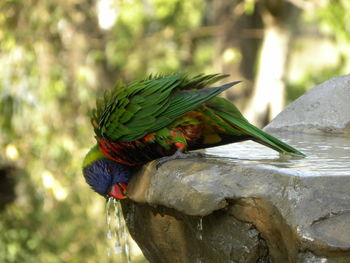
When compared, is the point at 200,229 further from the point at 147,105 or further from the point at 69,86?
the point at 69,86

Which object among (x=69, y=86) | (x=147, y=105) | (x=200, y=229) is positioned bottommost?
(x=200, y=229)

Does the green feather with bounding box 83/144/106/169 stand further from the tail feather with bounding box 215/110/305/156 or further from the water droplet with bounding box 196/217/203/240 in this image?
the water droplet with bounding box 196/217/203/240

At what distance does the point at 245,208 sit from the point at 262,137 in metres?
0.60

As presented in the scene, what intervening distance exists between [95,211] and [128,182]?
12.1ft

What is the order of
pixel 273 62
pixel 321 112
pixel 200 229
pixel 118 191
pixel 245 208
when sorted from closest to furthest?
pixel 245 208 < pixel 200 229 < pixel 118 191 < pixel 321 112 < pixel 273 62

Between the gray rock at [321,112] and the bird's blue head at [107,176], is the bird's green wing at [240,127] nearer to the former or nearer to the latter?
the bird's blue head at [107,176]

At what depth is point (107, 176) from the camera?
293 centimetres

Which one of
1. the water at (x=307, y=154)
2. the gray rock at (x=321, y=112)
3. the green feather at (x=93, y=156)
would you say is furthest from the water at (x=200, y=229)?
the gray rock at (x=321, y=112)

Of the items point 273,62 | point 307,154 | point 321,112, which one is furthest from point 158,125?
point 273,62

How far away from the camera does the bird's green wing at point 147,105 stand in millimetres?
2811

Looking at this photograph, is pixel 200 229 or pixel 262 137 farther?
pixel 262 137

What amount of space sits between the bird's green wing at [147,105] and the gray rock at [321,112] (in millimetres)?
890

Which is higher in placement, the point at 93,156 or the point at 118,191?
the point at 93,156

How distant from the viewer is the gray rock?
3.52 m
